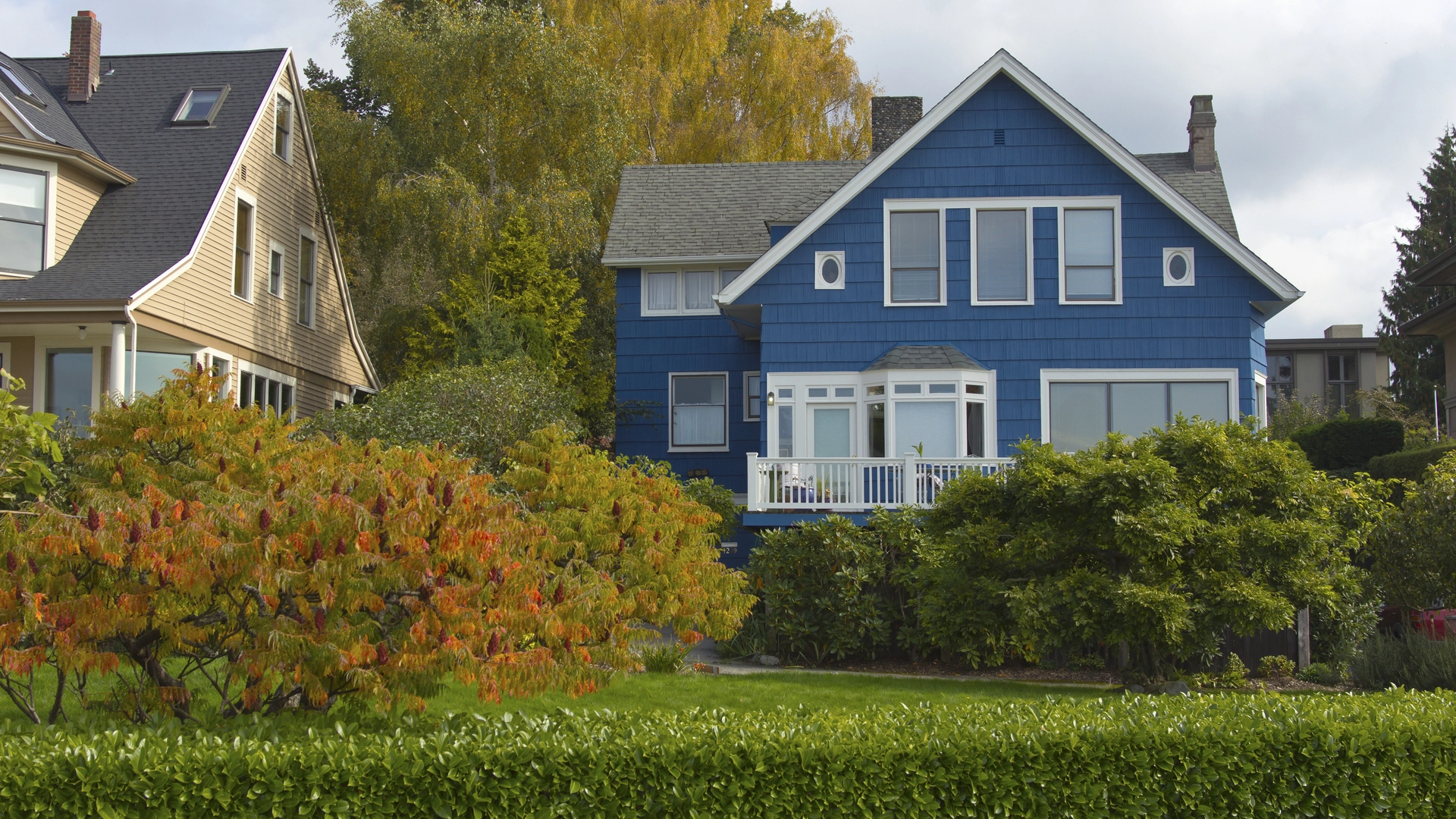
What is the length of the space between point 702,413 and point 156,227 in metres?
10.4

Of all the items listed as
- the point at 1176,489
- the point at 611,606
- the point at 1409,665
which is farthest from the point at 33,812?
the point at 1409,665

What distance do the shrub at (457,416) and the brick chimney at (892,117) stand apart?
9188 mm

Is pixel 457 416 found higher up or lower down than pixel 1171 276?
lower down

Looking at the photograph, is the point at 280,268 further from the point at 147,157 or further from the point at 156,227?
the point at 156,227

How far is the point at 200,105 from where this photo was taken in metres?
21.8

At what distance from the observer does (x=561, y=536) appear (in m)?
12.4

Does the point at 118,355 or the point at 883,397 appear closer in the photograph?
the point at 118,355

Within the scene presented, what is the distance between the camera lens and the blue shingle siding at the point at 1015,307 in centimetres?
1988

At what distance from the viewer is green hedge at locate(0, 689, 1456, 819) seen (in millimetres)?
6324

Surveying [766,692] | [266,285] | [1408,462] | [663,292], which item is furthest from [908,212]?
[266,285]

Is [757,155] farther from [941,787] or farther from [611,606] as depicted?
[941,787]

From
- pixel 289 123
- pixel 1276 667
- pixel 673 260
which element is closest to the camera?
pixel 1276 667

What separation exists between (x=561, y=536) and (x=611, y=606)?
102 inches

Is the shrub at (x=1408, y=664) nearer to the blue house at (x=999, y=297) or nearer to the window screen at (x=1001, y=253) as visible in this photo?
the blue house at (x=999, y=297)
